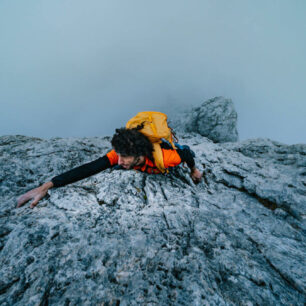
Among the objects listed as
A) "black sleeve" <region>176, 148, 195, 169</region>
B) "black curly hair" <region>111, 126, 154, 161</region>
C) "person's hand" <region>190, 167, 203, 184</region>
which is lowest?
"person's hand" <region>190, 167, 203, 184</region>

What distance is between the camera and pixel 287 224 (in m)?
5.37

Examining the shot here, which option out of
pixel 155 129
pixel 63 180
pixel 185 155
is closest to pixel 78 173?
pixel 63 180

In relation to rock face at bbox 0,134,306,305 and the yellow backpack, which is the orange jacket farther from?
rock face at bbox 0,134,306,305

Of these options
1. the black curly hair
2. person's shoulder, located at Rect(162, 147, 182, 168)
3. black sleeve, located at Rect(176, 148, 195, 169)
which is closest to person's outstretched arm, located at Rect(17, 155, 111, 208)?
the black curly hair

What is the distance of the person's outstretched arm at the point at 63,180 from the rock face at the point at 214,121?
26956 millimetres

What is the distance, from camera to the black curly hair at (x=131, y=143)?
17.2 feet

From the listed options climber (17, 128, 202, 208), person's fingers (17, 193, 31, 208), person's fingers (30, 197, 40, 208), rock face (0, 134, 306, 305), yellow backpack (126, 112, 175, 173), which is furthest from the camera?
yellow backpack (126, 112, 175, 173)

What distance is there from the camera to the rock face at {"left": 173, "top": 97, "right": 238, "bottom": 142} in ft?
95.0

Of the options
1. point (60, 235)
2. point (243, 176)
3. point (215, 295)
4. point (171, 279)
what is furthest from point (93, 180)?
point (243, 176)

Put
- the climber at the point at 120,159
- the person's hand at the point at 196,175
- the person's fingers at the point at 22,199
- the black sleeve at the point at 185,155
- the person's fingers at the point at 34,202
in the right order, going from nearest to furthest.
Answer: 1. the person's fingers at the point at 34,202
2. the person's fingers at the point at 22,199
3. the climber at the point at 120,159
4. the black sleeve at the point at 185,155
5. the person's hand at the point at 196,175

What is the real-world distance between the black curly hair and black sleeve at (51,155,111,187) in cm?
99

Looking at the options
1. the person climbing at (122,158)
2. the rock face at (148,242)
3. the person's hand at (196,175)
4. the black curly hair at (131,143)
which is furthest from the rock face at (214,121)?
the black curly hair at (131,143)

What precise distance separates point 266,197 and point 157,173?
4.99 meters

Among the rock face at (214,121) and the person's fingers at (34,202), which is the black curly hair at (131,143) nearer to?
the person's fingers at (34,202)
